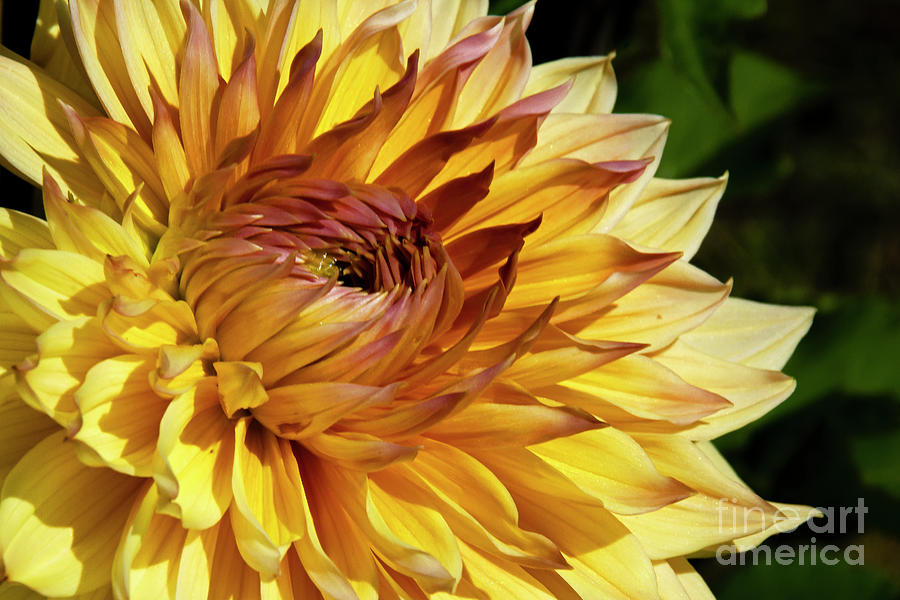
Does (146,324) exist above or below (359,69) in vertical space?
below

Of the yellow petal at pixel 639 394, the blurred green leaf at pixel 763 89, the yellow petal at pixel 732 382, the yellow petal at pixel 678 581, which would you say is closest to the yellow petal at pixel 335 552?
the yellow petal at pixel 639 394

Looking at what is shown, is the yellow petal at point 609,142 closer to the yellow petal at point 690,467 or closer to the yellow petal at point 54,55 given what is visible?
the yellow petal at point 690,467

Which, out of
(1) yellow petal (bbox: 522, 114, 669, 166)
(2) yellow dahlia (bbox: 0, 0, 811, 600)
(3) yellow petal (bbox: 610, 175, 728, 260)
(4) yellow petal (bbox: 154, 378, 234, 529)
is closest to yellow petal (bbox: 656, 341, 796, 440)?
(2) yellow dahlia (bbox: 0, 0, 811, 600)

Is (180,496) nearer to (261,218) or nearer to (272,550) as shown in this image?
(272,550)

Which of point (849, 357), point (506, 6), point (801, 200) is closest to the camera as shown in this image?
point (506, 6)

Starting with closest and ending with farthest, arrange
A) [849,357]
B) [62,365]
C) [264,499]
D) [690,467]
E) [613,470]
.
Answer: [62,365]
[264,499]
[613,470]
[690,467]
[849,357]

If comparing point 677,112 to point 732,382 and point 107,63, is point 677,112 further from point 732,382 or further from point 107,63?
point 107,63

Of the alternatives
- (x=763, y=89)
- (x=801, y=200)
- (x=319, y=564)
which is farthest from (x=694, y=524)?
(x=801, y=200)

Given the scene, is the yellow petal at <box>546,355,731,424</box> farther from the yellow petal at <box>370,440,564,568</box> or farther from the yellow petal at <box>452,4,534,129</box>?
the yellow petal at <box>452,4,534,129</box>
